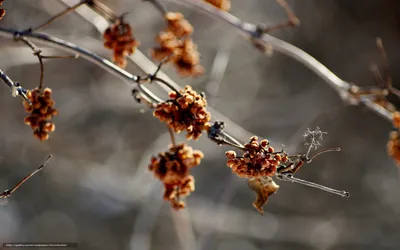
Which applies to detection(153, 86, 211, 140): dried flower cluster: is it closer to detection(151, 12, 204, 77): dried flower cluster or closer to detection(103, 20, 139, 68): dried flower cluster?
detection(103, 20, 139, 68): dried flower cluster

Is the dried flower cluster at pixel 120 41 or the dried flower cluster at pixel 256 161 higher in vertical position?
the dried flower cluster at pixel 120 41

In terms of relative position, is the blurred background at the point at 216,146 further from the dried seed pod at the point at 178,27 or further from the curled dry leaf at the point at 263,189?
the curled dry leaf at the point at 263,189

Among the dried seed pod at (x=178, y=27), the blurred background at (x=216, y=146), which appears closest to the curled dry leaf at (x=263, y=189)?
the dried seed pod at (x=178, y=27)

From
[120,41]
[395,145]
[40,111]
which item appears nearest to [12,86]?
[40,111]

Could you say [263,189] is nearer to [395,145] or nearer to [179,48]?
[395,145]

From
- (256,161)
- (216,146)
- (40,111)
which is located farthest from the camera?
(216,146)

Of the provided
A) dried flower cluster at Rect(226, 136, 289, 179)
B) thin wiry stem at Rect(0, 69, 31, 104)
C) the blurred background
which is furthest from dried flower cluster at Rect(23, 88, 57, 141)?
the blurred background
